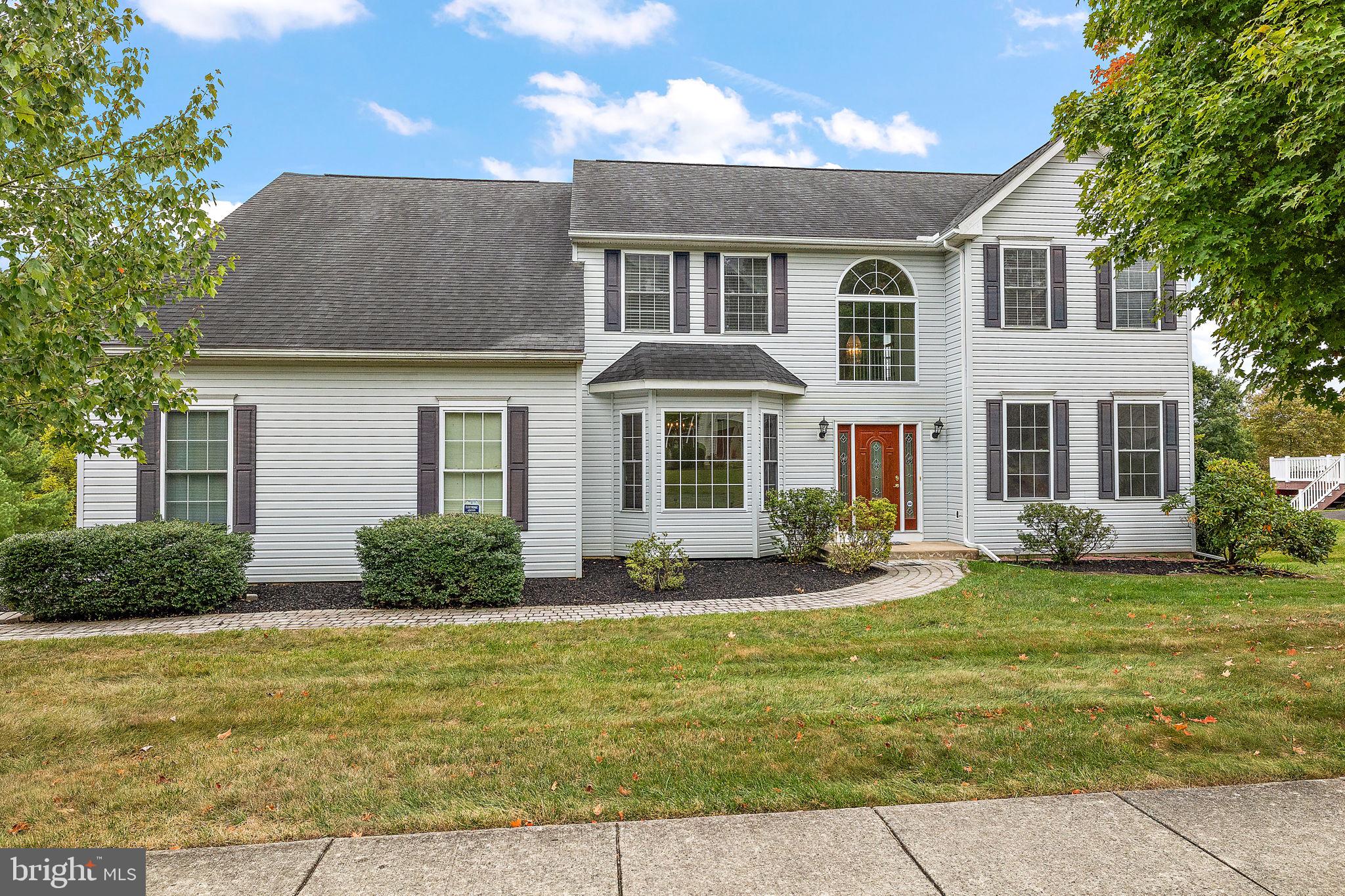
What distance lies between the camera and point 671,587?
33.5ft

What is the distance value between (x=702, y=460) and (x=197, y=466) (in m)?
7.76

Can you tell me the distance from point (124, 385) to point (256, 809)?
3.34 m

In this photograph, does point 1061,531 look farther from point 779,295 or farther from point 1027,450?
point 779,295

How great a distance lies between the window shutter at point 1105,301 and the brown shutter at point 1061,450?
1.66 metres

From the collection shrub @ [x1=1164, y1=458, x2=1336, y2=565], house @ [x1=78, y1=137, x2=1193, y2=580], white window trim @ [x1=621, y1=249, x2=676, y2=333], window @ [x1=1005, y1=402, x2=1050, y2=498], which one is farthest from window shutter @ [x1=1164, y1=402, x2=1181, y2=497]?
white window trim @ [x1=621, y1=249, x2=676, y2=333]

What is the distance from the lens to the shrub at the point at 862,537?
11.3 metres

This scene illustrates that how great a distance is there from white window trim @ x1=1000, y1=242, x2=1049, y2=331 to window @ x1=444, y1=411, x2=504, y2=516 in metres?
8.98

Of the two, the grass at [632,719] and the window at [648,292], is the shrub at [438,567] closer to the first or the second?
the grass at [632,719]

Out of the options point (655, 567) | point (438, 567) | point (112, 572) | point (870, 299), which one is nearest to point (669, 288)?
point (870, 299)

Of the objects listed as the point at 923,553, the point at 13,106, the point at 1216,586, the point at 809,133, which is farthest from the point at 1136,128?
the point at 809,133

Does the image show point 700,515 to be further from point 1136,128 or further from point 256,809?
point 256,809

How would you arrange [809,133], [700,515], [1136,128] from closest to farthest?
[1136,128] → [700,515] → [809,133]

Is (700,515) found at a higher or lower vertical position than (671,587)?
higher

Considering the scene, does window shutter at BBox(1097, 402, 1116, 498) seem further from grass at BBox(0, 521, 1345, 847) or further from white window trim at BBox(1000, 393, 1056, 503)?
grass at BBox(0, 521, 1345, 847)
